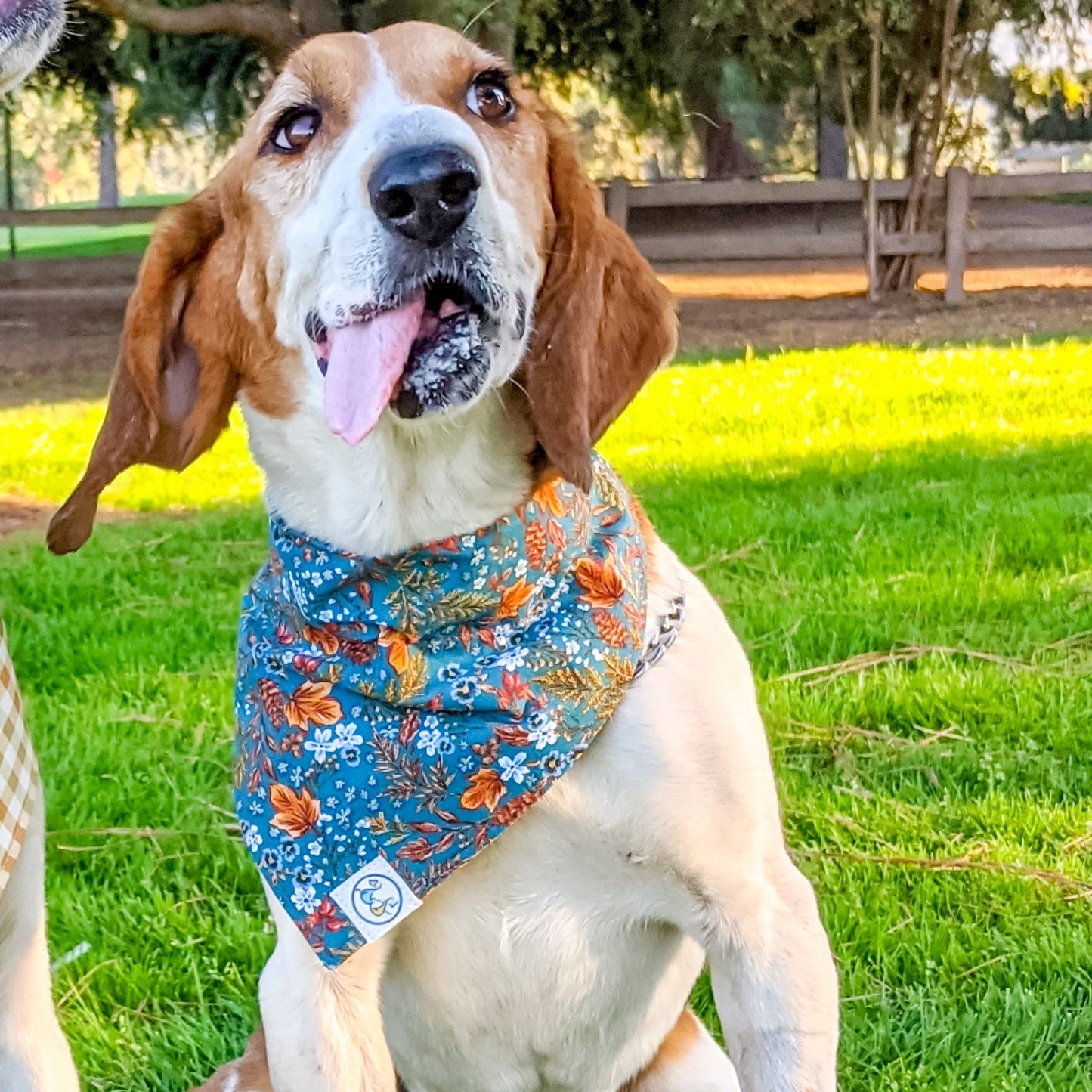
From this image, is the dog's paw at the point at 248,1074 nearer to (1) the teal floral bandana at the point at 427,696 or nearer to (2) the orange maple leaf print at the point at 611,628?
(1) the teal floral bandana at the point at 427,696

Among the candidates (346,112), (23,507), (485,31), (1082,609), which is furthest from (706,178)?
(346,112)

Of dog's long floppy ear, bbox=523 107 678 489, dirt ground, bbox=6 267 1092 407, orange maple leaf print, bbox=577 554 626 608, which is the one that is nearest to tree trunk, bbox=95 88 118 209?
dirt ground, bbox=6 267 1092 407

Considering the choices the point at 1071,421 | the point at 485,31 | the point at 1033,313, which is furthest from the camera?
the point at 1033,313

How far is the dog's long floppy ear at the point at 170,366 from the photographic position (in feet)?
7.77

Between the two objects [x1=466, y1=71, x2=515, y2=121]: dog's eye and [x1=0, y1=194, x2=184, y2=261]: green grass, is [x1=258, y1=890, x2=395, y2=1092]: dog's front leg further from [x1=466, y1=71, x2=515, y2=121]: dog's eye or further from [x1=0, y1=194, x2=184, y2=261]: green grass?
[x1=0, y1=194, x2=184, y2=261]: green grass

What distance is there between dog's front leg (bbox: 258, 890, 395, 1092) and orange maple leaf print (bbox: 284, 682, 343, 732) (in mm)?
303

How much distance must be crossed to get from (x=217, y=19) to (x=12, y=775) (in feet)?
33.6

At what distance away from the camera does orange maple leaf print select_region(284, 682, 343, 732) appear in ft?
7.62

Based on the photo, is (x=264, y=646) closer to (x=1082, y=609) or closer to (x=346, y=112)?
(x=346, y=112)

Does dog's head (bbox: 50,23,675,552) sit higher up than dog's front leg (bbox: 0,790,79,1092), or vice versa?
dog's head (bbox: 50,23,675,552)

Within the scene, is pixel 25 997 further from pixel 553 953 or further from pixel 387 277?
pixel 387 277

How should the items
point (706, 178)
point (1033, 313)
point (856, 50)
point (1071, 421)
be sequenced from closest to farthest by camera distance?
point (1071, 421)
point (1033, 313)
point (856, 50)
point (706, 178)

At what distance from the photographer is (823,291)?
1529 cm

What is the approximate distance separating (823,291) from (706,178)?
3.37 meters
